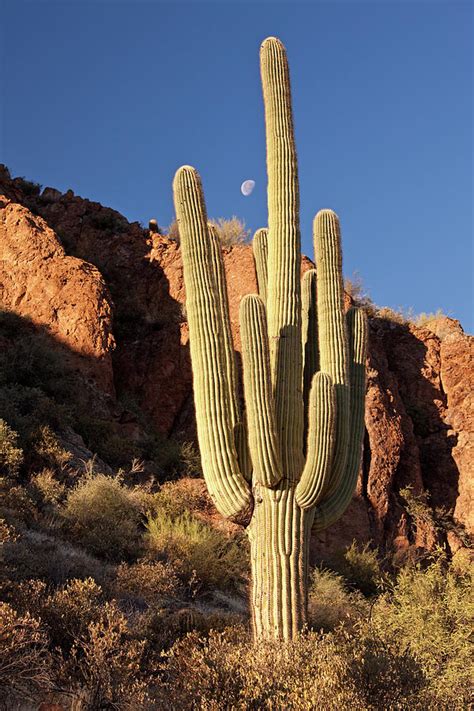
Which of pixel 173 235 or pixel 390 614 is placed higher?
pixel 173 235

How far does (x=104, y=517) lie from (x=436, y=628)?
5243mm

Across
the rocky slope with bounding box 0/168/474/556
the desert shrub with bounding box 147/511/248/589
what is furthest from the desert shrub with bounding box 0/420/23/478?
the rocky slope with bounding box 0/168/474/556

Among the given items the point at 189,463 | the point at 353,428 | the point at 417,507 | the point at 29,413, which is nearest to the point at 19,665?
the point at 353,428

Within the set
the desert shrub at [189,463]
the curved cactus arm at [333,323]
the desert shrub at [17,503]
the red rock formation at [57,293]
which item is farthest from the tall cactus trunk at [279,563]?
Answer: the red rock formation at [57,293]

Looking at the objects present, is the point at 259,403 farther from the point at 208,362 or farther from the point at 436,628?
the point at 436,628

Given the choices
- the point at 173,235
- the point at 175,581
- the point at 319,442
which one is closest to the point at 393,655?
the point at 319,442

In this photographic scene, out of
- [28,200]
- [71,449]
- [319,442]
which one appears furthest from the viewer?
[28,200]

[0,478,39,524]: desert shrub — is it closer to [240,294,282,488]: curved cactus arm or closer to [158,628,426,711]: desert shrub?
[240,294,282,488]: curved cactus arm

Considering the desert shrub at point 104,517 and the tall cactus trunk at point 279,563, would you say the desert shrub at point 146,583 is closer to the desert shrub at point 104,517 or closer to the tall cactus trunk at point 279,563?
the desert shrub at point 104,517

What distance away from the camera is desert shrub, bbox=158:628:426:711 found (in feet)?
17.5

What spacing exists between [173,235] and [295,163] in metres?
13.4

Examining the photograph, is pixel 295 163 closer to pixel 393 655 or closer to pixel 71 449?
pixel 393 655

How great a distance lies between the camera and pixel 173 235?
22.6 meters

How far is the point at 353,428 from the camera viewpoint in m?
9.32
